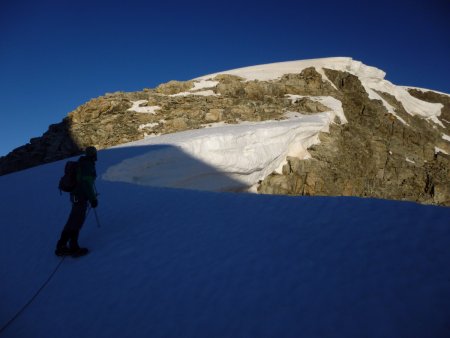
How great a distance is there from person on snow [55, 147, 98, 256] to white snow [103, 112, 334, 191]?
5.25 metres

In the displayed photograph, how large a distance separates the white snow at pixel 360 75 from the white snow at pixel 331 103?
373 centimetres

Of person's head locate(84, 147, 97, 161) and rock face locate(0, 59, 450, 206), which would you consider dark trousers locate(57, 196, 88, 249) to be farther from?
rock face locate(0, 59, 450, 206)

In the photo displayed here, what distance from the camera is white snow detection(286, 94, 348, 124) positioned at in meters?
22.7

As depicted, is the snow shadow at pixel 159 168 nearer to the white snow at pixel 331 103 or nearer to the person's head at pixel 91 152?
the person's head at pixel 91 152

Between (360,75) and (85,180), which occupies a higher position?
(360,75)

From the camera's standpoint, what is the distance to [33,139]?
20984 mm

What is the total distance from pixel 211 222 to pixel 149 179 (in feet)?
24.1

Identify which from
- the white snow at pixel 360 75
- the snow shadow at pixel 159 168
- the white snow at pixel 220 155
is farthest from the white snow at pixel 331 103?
the snow shadow at pixel 159 168

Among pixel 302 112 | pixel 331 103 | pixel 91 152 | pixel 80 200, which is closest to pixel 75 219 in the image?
pixel 80 200

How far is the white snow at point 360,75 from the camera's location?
1131 inches

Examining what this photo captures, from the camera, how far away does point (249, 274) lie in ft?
13.6

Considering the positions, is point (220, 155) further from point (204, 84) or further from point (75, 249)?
point (204, 84)

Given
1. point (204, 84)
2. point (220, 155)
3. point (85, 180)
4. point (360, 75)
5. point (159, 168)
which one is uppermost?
point (360, 75)

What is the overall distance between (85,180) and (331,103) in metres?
21.3
